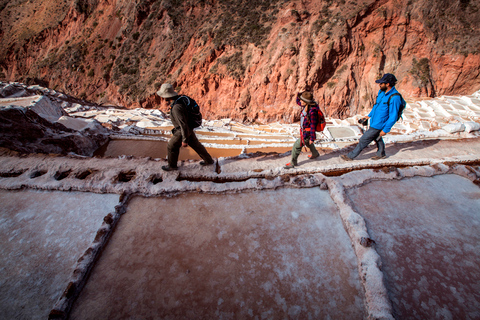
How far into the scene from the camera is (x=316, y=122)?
3.52 m

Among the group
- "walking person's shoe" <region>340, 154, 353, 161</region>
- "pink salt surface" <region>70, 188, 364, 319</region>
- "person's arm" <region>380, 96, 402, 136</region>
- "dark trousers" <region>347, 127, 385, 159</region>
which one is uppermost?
"person's arm" <region>380, 96, 402, 136</region>

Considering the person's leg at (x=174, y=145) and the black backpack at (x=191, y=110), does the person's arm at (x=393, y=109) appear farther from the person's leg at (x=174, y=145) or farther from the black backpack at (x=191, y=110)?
the person's leg at (x=174, y=145)

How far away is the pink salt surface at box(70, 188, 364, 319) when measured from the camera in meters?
1.74

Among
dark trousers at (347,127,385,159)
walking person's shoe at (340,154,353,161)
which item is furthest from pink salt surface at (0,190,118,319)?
dark trousers at (347,127,385,159)

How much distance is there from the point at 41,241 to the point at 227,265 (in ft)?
6.69

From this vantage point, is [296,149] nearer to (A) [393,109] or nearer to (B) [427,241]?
(A) [393,109]

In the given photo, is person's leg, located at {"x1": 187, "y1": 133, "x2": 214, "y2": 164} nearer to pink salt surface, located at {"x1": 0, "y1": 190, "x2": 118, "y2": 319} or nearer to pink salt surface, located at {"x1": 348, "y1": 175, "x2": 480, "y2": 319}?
pink salt surface, located at {"x1": 0, "y1": 190, "x2": 118, "y2": 319}

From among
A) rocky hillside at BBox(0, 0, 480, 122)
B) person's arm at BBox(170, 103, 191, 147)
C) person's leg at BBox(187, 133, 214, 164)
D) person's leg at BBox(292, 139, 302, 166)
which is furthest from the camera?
rocky hillside at BBox(0, 0, 480, 122)

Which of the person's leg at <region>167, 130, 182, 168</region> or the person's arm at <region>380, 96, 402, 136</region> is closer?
the person's leg at <region>167, 130, 182, 168</region>

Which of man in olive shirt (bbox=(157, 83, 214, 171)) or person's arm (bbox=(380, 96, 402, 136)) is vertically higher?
person's arm (bbox=(380, 96, 402, 136))

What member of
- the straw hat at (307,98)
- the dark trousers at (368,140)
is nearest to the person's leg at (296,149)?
the straw hat at (307,98)

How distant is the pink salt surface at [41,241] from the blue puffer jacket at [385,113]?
444cm

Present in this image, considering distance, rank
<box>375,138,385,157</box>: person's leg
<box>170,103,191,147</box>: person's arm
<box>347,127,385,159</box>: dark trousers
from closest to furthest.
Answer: <box>170,103,191,147</box>: person's arm, <box>347,127,385,159</box>: dark trousers, <box>375,138,385,157</box>: person's leg

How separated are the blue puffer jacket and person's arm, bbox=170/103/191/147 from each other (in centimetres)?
332
